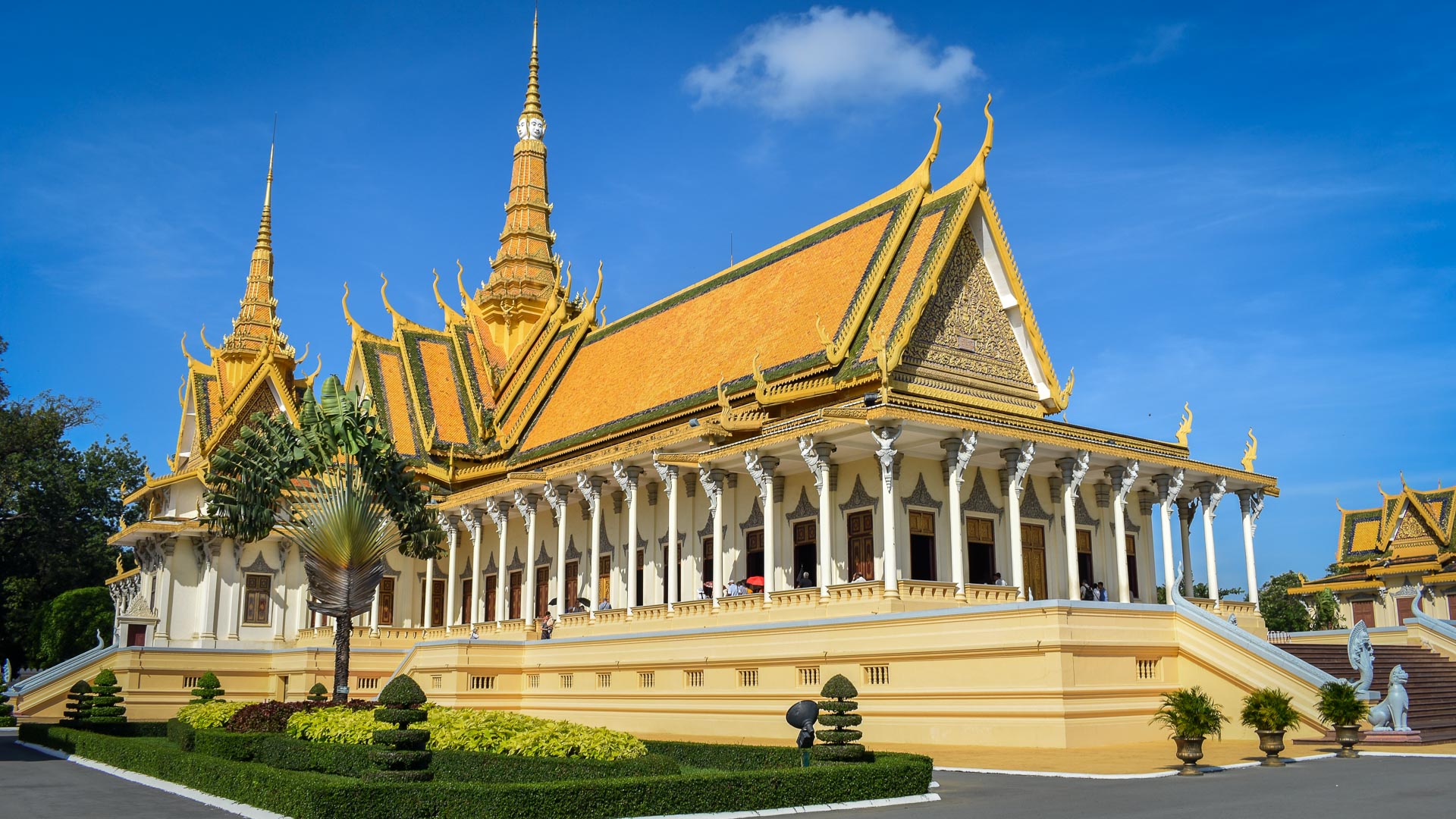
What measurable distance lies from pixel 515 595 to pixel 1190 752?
2367cm

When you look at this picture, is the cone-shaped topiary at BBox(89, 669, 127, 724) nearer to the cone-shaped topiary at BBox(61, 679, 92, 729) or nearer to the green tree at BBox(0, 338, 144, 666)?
the cone-shaped topiary at BBox(61, 679, 92, 729)

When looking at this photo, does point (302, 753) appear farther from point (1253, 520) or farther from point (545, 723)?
point (1253, 520)

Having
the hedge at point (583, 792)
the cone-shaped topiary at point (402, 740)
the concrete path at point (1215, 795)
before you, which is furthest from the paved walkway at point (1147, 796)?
the cone-shaped topiary at point (402, 740)

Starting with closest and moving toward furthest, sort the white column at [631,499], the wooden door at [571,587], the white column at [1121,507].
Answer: the white column at [1121,507] → the white column at [631,499] → the wooden door at [571,587]

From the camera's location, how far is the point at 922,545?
80.6 feet

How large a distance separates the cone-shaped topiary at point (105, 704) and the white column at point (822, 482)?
42.7ft

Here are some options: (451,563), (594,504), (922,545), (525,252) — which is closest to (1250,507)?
(922,545)

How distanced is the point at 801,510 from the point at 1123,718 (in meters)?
9.79

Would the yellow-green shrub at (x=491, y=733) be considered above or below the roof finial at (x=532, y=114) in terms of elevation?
below

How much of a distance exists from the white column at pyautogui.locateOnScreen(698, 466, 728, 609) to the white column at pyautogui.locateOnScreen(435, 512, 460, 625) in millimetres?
11358

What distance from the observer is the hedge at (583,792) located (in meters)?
10.3

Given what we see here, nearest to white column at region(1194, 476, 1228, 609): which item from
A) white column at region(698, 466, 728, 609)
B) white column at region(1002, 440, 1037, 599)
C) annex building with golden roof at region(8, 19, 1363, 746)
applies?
annex building with golden roof at region(8, 19, 1363, 746)

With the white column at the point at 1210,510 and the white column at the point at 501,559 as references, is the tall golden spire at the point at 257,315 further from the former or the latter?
the white column at the point at 1210,510

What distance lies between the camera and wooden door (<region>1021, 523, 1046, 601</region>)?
25.5 m
